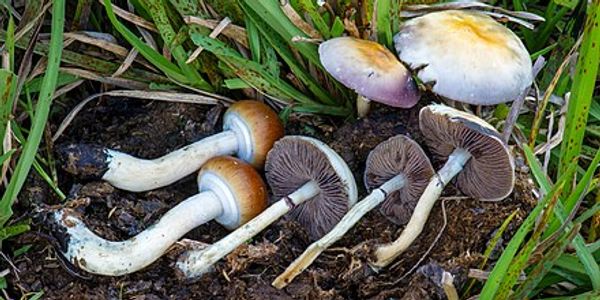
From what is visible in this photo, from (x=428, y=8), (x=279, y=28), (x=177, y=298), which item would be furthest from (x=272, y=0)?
(x=177, y=298)

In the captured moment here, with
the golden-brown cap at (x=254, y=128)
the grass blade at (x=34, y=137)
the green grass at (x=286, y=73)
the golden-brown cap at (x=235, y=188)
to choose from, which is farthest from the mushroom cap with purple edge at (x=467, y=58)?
the grass blade at (x=34, y=137)

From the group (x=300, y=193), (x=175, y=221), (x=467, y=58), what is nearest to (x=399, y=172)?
(x=300, y=193)

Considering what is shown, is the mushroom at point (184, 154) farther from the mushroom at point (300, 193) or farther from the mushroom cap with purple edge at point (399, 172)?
the mushroom cap with purple edge at point (399, 172)

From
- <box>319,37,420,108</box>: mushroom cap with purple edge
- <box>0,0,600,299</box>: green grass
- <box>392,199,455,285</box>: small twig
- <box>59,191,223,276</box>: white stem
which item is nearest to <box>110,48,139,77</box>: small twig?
<box>0,0,600,299</box>: green grass

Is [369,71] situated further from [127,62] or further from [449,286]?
[127,62]

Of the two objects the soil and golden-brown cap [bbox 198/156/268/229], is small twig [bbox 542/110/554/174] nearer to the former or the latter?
the soil

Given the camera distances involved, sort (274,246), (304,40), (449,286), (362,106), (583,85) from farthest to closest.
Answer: (362,106) < (304,40) < (274,246) < (583,85) < (449,286)
